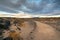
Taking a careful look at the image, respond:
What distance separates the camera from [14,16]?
135cm

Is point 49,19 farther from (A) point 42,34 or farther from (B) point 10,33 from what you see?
(B) point 10,33

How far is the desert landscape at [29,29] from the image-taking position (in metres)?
1.34

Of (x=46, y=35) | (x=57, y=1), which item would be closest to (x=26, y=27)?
(x=46, y=35)

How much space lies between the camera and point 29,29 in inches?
53.6

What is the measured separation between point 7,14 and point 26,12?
0.54 feet

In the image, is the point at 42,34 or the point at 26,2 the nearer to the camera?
the point at 42,34

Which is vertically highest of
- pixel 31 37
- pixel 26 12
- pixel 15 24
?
pixel 26 12

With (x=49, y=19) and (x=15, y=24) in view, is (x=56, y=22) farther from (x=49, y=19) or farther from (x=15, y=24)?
(x=15, y=24)

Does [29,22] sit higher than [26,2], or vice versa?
[26,2]

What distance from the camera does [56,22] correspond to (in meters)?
1.35

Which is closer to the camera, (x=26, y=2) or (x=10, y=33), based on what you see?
(x=10, y=33)

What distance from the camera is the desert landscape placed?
134cm

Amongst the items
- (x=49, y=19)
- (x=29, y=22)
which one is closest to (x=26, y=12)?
(x=29, y=22)

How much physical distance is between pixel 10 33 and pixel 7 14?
163mm
